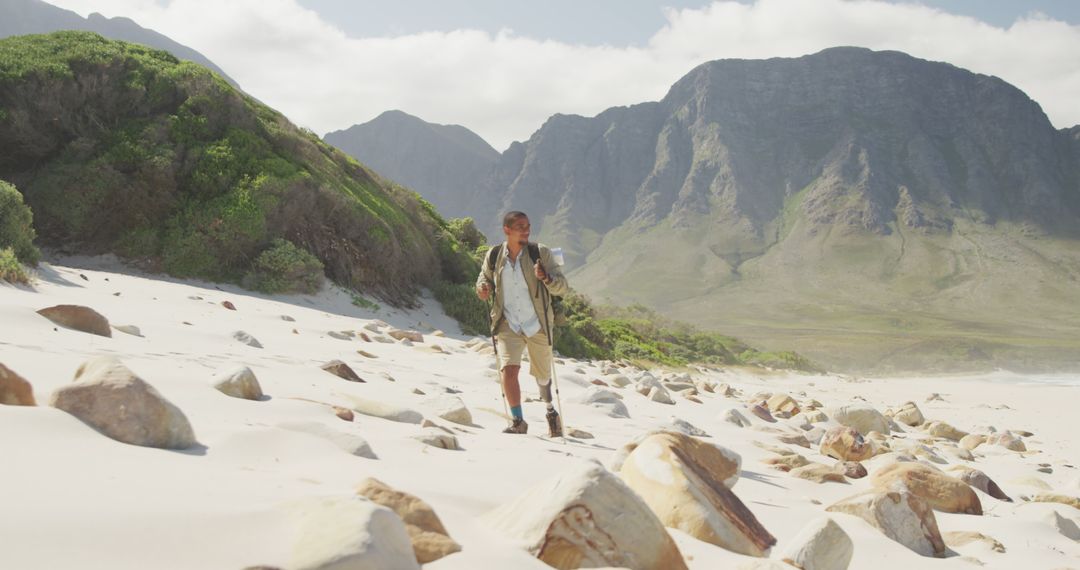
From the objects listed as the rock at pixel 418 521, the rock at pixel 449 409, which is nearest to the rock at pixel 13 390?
the rock at pixel 418 521

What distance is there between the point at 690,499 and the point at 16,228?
8.59 m

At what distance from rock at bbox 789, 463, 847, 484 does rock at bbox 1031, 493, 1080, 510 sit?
1.49 meters

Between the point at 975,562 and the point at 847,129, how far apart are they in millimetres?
186701

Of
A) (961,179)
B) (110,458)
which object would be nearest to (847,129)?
(961,179)

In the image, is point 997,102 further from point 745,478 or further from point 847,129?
point 745,478

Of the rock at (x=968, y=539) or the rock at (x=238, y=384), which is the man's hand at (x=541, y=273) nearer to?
the rock at (x=238, y=384)

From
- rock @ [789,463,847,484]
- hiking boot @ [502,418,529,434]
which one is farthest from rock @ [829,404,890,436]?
hiking boot @ [502,418,529,434]

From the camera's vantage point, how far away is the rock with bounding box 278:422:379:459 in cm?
320

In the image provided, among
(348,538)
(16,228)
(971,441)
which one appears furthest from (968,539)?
(16,228)

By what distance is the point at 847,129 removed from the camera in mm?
173125

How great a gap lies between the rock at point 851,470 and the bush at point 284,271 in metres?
9.41

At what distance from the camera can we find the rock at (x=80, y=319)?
5.04 m

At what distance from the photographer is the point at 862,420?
8.77 meters

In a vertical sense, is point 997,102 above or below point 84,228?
above
